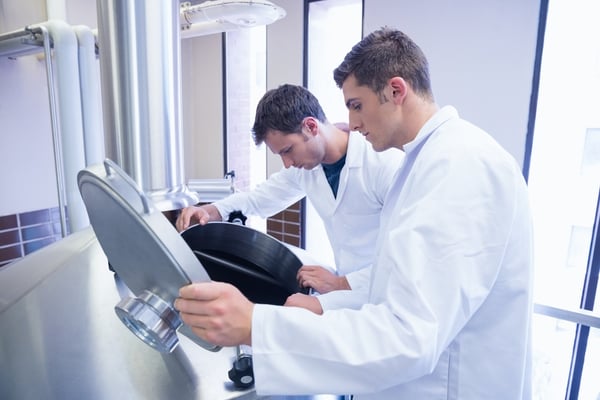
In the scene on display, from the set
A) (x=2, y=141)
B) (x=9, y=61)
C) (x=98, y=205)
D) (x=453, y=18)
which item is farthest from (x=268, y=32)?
(x=98, y=205)

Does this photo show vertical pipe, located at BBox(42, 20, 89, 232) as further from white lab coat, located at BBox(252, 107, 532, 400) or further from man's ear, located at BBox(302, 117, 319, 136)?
white lab coat, located at BBox(252, 107, 532, 400)

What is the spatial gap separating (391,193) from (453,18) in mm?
1320

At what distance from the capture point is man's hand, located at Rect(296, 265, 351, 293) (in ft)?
2.72

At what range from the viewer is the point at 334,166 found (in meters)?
1.25

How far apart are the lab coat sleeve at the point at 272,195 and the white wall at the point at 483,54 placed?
87 centimetres

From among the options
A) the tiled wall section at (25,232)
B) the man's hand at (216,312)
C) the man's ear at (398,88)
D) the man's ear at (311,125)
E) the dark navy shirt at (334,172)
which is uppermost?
the man's ear at (398,88)

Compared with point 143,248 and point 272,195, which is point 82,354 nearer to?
point 143,248

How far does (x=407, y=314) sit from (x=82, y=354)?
1.55 feet

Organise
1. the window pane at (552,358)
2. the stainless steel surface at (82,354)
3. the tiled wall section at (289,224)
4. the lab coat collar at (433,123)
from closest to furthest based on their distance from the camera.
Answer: the stainless steel surface at (82,354) < the lab coat collar at (433,123) < the window pane at (552,358) < the tiled wall section at (289,224)

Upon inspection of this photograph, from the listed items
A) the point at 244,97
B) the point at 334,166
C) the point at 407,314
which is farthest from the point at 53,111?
the point at 244,97

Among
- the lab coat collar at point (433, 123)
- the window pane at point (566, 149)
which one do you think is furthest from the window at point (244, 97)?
the lab coat collar at point (433, 123)

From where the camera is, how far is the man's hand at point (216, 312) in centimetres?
43

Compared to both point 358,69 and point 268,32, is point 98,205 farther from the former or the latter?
point 268,32

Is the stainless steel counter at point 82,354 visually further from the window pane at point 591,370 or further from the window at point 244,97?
the window at point 244,97
